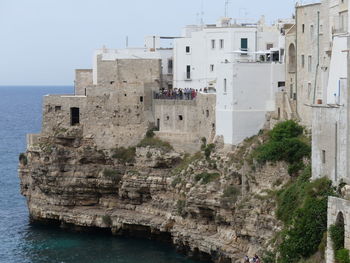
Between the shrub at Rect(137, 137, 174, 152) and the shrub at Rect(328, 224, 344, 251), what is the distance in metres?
24.7

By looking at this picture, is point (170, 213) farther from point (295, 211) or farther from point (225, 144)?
point (295, 211)

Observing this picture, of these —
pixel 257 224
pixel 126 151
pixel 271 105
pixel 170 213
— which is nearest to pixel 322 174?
pixel 257 224

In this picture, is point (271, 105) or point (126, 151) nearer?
point (271, 105)

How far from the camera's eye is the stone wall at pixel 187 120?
191ft

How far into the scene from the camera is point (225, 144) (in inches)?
2194

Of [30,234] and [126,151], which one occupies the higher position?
[126,151]

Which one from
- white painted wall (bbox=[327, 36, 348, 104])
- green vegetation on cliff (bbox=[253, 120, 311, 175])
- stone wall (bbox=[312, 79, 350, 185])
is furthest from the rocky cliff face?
white painted wall (bbox=[327, 36, 348, 104])

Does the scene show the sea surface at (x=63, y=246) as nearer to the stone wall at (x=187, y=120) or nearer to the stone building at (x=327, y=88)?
the stone wall at (x=187, y=120)

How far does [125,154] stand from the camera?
205 feet

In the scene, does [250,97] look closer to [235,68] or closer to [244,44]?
[235,68]

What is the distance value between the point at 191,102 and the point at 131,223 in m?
7.92

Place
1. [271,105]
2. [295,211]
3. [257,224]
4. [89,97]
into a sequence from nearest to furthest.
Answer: [295,211], [257,224], [271,105], [89,97]

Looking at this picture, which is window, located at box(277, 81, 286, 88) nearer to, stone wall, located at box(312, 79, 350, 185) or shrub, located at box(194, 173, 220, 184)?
shrub, located at box(194, 173, 220, 184)

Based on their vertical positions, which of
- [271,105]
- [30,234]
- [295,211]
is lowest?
[30,234]
